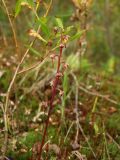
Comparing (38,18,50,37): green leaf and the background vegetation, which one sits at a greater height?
(38,18,50,37): green leaf

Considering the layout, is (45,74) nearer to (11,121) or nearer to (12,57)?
(12,57)

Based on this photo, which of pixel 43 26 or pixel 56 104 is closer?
pixel 43 26

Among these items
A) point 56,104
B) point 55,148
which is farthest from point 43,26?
point 56,104

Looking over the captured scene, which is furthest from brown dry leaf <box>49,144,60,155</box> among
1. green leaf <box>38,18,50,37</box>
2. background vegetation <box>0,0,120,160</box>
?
green leaf <box>38,18,50,37</box>

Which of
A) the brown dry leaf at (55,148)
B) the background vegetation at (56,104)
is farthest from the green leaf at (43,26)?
the brown dry leaf at (55,148)

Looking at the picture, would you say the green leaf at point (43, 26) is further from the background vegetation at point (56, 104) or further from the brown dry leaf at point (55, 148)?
the brown dry leaf at point (55, 148)

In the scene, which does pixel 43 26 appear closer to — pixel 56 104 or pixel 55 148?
pixel 55 148

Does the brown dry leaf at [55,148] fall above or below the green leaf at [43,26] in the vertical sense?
below

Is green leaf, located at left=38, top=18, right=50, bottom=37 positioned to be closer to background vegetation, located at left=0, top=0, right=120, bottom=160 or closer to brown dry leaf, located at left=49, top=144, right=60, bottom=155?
background vegetation, located at left=0, top=0, right=120, bottom=160

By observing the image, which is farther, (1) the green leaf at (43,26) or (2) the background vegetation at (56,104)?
(2) the background vegetation at (56,104)

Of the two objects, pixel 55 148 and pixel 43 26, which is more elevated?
pixel 43 26

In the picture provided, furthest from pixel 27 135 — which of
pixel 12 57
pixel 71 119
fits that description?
pixel 12 57

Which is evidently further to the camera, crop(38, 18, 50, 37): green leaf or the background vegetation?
the background vegetation
